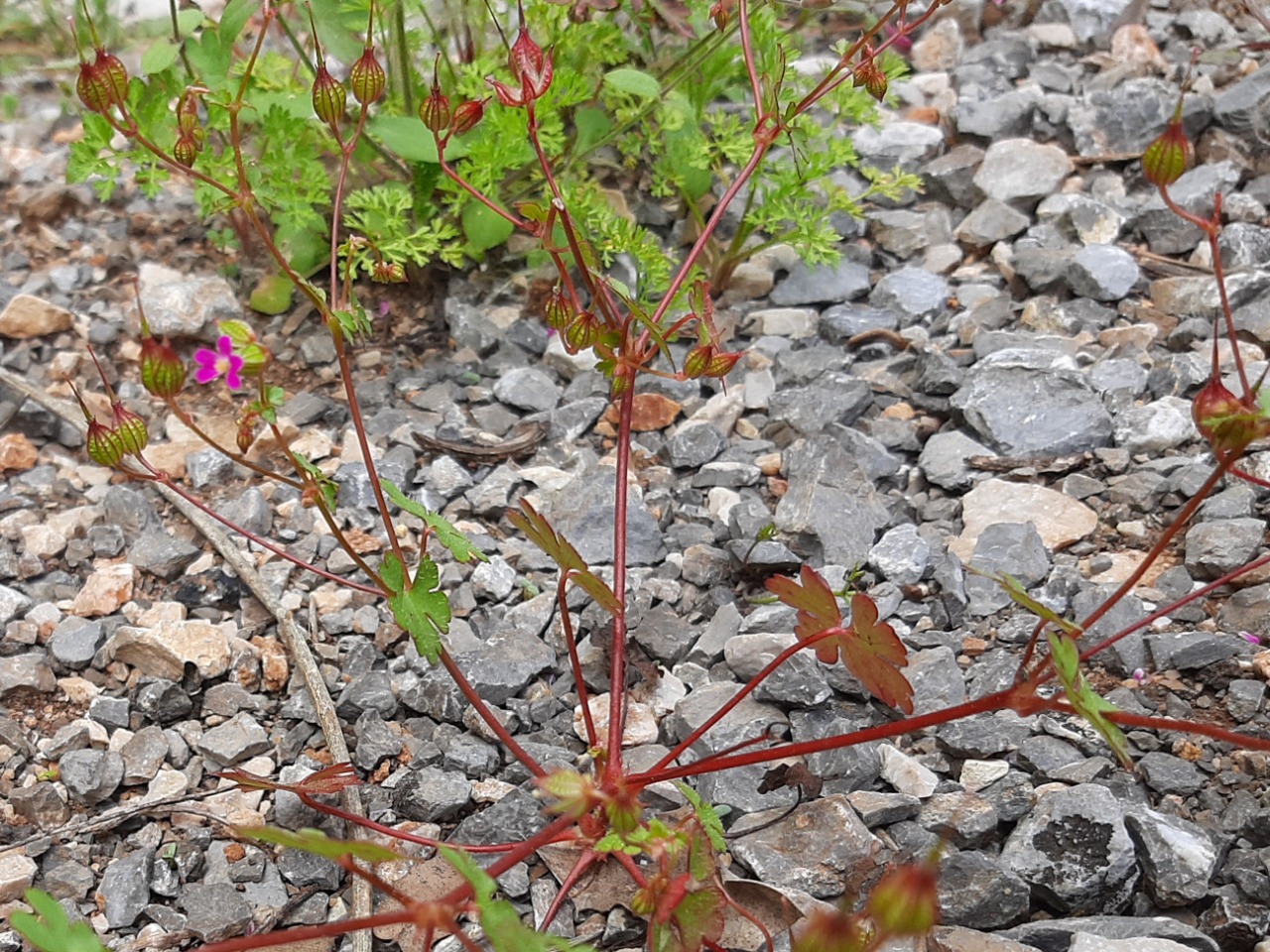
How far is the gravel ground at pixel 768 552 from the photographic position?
1.57 metres

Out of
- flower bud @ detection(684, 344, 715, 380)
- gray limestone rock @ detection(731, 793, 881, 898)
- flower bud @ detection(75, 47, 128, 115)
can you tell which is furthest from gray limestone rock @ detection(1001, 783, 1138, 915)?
flower bud @ detection(75, 47, 128, 115)

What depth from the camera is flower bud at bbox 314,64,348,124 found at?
161 centimetres

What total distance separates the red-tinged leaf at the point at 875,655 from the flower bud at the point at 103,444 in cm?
89

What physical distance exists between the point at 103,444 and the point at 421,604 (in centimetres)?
43

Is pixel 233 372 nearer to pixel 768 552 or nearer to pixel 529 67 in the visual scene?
pixel 529 67

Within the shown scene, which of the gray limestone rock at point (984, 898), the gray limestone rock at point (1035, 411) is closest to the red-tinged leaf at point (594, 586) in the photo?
the gray limestone rock at point (984, 898)

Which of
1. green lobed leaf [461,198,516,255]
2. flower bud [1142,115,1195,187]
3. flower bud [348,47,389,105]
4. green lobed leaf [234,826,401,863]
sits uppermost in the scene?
green lobed leaf [461,198,516,255]

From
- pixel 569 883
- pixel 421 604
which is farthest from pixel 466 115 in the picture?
pixel 569 883

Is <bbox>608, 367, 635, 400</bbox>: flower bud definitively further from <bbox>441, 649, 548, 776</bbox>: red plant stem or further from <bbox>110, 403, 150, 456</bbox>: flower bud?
<bbox>110, 403, 150, 456</bbox>: flower bud

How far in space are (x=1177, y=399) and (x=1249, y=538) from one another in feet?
1.36

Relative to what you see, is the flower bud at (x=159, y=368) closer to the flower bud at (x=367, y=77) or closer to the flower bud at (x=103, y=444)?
the flower bud at (x=103, y=444)

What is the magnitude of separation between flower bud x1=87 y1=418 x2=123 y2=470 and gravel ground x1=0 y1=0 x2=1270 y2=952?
1.48 feet

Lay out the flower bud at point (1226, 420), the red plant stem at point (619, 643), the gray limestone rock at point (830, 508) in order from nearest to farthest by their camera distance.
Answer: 1. the flower bud at point (1226, 420)
2. the red plant stem at point (619, 643)
3. the gray limestone rock at point (830, 508)

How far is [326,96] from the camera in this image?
162 cm
